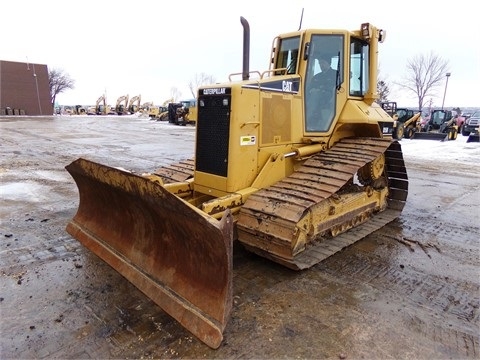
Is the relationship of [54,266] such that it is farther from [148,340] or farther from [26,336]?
[148,340]

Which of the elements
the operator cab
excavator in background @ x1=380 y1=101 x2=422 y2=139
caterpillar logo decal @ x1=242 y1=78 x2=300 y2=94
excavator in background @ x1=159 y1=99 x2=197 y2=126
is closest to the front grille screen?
caterpillar logo decal @ x1=242 y1=78 x2=300 y2=94

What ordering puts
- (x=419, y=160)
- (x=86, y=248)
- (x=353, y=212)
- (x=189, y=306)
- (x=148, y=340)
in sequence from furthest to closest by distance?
(x=419, y=160)
(x=353, y=212)
(x=86, y=248)
(x=189, y=306)
(x=148, y=340)

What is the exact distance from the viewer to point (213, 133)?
174 inches

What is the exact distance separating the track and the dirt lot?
0.20 m

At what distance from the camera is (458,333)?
9.68 ft

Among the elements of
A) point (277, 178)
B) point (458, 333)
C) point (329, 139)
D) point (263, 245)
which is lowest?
point (458, 333)

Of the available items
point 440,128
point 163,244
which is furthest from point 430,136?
point 163,244

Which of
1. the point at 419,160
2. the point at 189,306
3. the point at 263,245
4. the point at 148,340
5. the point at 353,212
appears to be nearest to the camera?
the point at 148,340

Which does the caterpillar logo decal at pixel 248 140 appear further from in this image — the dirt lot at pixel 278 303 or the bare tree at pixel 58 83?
the bare tree at pixel 58 83

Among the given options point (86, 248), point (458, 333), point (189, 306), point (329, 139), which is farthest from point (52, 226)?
point (458, 333)

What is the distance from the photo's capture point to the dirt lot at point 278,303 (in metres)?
2.74

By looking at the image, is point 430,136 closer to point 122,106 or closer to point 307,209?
point 307,209

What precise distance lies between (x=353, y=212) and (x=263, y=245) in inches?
70.4

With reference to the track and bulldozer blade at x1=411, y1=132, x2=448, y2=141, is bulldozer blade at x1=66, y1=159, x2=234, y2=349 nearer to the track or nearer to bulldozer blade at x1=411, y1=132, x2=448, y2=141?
A: the track
